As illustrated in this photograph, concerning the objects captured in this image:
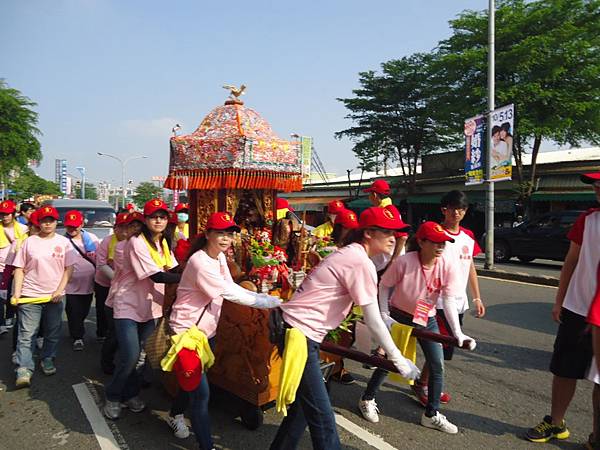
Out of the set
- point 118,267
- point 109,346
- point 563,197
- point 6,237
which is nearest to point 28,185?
point 6,237

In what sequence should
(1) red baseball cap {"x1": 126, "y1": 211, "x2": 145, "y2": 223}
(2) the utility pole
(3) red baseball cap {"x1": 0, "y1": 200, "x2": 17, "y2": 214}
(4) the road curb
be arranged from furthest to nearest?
(2) the utility pole, (4) the road curb, (3) red baseball cap {"x1": 0, "y1": 200, "x2": 17, "y2": 214}, (1) red baseball cap {"x1": 126, "y1": 211, "x2": 145, "y2": 223}

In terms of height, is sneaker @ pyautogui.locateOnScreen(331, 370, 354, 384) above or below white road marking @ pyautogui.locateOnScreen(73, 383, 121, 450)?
above

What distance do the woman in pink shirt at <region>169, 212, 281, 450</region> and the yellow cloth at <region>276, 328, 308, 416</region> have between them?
583 millimetres

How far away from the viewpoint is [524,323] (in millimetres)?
6469

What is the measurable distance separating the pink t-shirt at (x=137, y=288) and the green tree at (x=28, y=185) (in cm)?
3519

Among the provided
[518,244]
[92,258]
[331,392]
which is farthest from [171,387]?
[518,244]

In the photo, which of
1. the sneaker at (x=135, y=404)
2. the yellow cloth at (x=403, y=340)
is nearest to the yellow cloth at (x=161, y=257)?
the sneaker at (x=135, y=404)

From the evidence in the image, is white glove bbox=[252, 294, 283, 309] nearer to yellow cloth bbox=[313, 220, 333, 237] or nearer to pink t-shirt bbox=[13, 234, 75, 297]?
pink t-shirt bbox=[13, 234, 75, 297]

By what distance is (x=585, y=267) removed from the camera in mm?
2848

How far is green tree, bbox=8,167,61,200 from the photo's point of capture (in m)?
39.4

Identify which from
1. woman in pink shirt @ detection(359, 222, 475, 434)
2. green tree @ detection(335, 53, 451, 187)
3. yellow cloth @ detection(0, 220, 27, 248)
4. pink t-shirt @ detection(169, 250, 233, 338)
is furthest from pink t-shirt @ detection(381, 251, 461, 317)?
green tree @ detection(335, 53, 451, 187)

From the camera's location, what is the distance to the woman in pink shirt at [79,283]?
519cm

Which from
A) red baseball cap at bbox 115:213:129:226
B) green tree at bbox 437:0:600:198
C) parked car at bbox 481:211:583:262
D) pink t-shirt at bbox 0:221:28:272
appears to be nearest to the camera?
red baseball cap at bbox 115:213:129:226

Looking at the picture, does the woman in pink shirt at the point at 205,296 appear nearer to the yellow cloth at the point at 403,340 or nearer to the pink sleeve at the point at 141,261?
the pink sleeve at the point at 141,261
